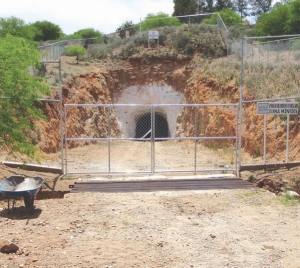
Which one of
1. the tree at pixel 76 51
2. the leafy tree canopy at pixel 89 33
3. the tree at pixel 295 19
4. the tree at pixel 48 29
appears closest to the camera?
the tree at pixel 76 51

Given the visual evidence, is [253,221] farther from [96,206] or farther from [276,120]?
[276,120]

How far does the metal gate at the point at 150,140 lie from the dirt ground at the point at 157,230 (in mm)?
2573

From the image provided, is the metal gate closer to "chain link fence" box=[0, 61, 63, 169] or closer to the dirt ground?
"chain link fence" box=[0, 61, 63, 169]

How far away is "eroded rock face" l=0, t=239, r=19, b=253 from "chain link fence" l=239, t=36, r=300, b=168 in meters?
9.17

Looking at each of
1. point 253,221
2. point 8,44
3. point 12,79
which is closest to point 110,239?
point 253,221

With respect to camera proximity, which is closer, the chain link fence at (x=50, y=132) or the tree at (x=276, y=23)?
the chain link fence at (x=50, y=132)

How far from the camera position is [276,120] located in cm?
1764

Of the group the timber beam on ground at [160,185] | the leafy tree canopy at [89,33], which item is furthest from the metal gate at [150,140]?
the leafy tree canopy at [89,33]

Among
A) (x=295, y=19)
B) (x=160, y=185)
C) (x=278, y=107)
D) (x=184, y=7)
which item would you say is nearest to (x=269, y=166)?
(x=278, y=107)

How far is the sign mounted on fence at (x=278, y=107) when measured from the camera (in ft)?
44.1

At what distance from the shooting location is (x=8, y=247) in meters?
7.48

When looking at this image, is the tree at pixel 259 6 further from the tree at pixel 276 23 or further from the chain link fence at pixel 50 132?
the chain link fence at pixel 50 132

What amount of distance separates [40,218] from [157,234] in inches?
111

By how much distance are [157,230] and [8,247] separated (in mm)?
3015
